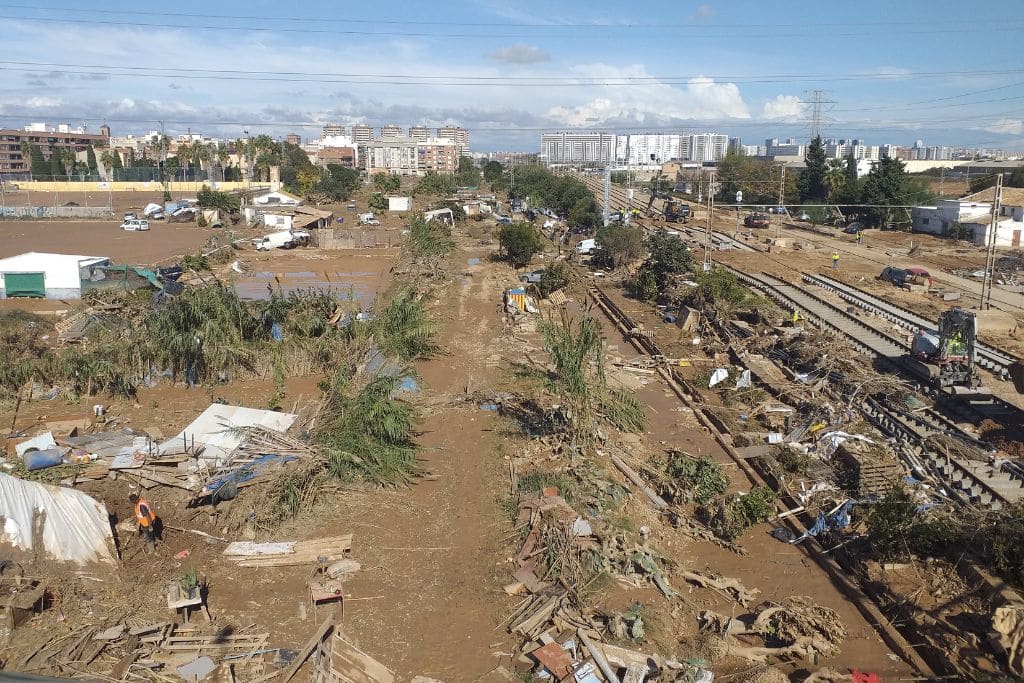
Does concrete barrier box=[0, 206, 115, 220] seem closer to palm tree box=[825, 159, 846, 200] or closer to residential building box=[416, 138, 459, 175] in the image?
palm tree box=[825, 159, 846, 200]

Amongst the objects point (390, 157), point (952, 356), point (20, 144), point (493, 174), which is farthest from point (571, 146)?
point (952, 356)

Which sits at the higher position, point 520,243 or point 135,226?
point 520,243

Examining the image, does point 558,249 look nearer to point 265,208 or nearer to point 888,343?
point 888,343

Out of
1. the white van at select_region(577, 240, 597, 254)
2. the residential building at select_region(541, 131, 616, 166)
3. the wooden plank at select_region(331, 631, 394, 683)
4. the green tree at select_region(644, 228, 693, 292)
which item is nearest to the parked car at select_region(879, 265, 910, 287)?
the green tree at select_region(644, 228, 693, 292)

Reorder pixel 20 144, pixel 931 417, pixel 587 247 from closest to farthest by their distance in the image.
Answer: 1. pixel 931 417
2. pixel 587 247
3. pixel 20 144

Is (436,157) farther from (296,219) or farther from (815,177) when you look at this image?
(296,219)

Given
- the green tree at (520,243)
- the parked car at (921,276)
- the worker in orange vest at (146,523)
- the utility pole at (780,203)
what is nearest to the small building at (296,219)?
the green tree at (520,243)

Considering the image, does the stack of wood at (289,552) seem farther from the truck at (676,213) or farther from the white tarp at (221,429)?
the truck at (676,213)

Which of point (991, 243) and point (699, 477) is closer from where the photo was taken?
point (699, 477)

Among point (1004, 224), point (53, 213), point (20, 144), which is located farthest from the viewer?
point (20, 144)
